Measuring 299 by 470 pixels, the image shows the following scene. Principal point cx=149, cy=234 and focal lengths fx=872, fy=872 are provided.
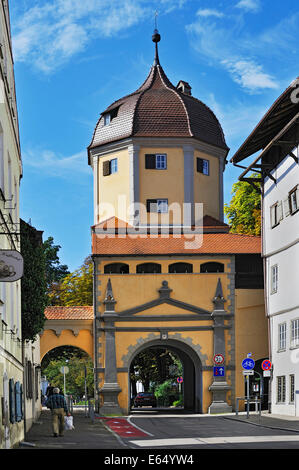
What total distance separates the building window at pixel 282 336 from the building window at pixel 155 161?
54.1 ft

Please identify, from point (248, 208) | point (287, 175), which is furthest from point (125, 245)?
point (248, 208)

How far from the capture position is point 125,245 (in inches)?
1962

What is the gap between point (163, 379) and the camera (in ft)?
234

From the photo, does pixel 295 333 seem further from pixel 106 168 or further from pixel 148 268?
pixel 106 168

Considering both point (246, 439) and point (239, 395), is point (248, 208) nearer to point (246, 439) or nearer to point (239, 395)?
point (239, 395)

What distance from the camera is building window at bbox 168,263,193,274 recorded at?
49.8m

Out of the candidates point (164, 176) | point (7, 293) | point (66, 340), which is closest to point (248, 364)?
point (66, 340)

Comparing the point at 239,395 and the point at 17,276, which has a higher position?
the point at 17,276

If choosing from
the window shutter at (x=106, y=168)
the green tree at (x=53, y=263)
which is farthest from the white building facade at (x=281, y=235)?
the green tree at (x=53, y=263)

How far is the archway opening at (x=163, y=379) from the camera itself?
5325cm

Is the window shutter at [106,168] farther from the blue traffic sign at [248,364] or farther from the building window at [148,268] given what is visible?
the blue traffic sign at [248,364]

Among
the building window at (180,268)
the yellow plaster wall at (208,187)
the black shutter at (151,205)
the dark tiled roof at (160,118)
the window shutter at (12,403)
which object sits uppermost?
the dark tiled roof at (160,118)

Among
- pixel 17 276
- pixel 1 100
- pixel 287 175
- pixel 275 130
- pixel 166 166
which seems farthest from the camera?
pixel 166 166

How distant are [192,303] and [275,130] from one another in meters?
12.0
